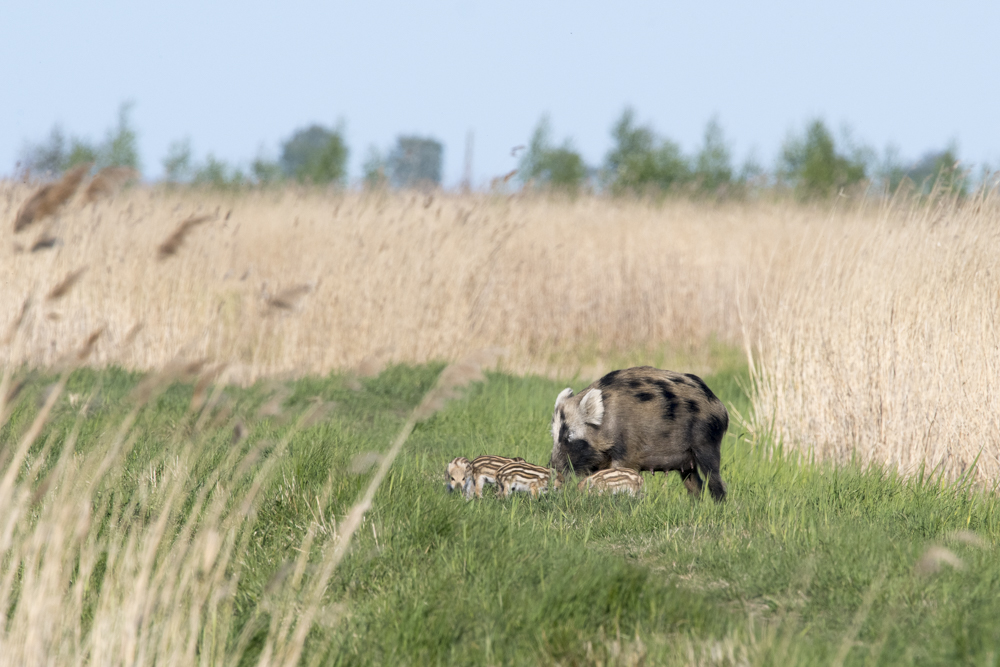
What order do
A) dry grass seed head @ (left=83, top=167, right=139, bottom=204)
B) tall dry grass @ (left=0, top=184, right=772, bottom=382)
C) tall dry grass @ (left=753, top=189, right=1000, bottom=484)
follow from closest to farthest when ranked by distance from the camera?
dry grass seed head @ (left=83, top=167, right=139, bottom=204)
tall dry grass @ (left=753, top=189, right=1000, bottom=484)
tall dry grass @ (left=0, top=184, right=772, bottom=382)

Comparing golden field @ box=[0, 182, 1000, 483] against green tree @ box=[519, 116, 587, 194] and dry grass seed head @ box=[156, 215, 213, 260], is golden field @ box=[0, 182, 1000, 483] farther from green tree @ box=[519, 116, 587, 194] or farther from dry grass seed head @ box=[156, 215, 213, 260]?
green tree @ box=[519, 116, 587, 194]

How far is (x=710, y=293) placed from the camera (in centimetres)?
1620

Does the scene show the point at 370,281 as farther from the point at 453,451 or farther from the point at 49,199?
the point at 49,199

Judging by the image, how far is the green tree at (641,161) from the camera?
119 feet

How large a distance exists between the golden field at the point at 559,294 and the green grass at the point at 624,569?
860mm

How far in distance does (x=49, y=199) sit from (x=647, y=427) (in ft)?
11.5

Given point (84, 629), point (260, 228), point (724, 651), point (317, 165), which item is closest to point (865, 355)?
point (724, 651)

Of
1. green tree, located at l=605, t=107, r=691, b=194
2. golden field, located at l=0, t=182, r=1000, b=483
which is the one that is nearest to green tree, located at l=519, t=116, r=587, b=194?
green tree, located at l=605, t=107, r=691, b=194

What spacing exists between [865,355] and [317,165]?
40620mm

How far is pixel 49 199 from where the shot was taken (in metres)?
3.32

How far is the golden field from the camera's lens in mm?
6859

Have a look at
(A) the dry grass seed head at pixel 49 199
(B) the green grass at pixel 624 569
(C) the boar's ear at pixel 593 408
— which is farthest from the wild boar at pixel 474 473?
(A) the dry grass seed head at pixel 49 199

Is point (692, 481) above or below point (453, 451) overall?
above

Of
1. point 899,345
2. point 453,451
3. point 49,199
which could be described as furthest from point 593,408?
point 49,199
